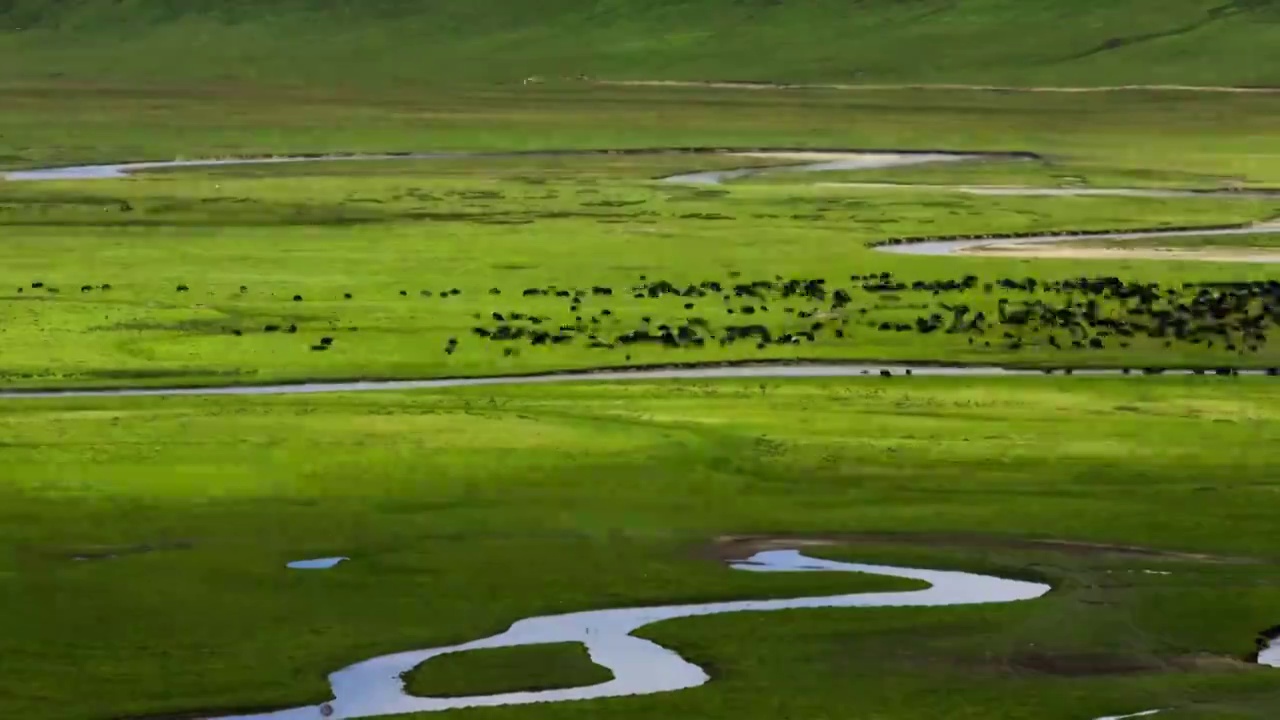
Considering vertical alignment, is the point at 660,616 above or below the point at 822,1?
below

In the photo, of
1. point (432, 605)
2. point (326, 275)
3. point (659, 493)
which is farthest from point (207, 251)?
point (432, 605)

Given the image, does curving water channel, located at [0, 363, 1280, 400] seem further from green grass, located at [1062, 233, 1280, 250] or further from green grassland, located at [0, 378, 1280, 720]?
green grass, located at [1062, 233, 1280, 250]

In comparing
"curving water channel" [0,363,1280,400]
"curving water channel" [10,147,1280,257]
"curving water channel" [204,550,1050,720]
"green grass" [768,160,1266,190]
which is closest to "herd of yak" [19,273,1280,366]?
"curving water channel" [0,363,1280,400]

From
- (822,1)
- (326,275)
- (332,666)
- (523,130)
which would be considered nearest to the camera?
(332,666)

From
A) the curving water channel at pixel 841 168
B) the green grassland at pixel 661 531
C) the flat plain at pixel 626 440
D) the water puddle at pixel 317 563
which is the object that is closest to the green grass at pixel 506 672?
the flat plain at pixel 626 440

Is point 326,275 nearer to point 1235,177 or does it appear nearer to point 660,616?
point 660,616

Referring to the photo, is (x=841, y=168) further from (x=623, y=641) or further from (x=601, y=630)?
(x=623, y=641)
